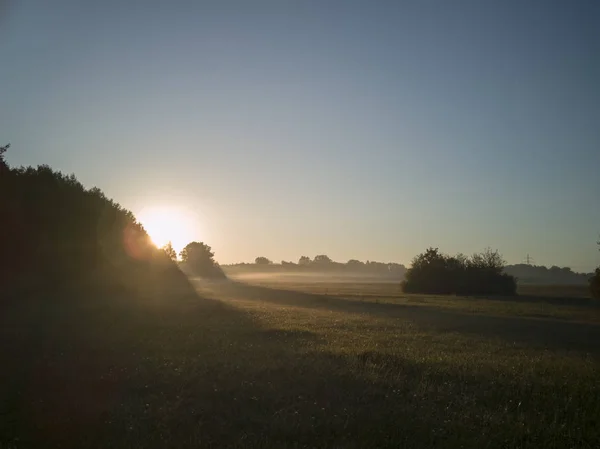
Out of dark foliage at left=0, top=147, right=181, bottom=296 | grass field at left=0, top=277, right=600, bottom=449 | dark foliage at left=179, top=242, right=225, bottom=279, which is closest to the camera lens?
grass field at left=0, top=277, right=600, bottom=449

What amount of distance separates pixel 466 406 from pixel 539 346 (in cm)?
1292

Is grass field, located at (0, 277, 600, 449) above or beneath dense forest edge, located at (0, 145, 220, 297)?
beneath

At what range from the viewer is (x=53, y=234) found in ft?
159

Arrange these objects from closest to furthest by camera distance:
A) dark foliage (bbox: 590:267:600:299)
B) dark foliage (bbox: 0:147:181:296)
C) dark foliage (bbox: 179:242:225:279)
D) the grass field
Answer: the grass field, dark foliage (bbox: 0:147:181:296), dark foliage (bbox: 590:267:600:299), dark foliage (bbox: 179:242:225:279)

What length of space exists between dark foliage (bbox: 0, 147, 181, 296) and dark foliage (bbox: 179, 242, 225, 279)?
367ft

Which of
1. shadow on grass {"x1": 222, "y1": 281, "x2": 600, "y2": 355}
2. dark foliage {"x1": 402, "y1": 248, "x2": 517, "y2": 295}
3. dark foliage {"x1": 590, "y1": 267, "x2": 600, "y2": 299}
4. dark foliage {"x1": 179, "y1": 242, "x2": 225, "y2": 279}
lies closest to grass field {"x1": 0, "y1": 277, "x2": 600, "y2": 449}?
shadow on grass {"x1": 222, "y1": 281, "x2": 600, "y2": 355}

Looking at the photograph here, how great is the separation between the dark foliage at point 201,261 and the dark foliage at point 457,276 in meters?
101

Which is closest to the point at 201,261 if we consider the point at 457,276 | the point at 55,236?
the point at 457,276

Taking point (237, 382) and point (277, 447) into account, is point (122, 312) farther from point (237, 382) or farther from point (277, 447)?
point (277, 447)

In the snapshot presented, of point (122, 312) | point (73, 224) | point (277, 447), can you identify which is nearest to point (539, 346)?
point (277, 447)

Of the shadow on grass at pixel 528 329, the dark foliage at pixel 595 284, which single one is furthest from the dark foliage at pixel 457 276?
the shadow on grass at pixel 528 329

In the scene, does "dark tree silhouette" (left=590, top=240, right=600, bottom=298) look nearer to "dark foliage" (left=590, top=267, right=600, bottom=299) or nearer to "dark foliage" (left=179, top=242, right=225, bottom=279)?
"dark foliage" (left=590, top=267, right=600, bottom=299)

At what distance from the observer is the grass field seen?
9.67 meters

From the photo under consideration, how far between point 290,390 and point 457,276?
82.5 metres
